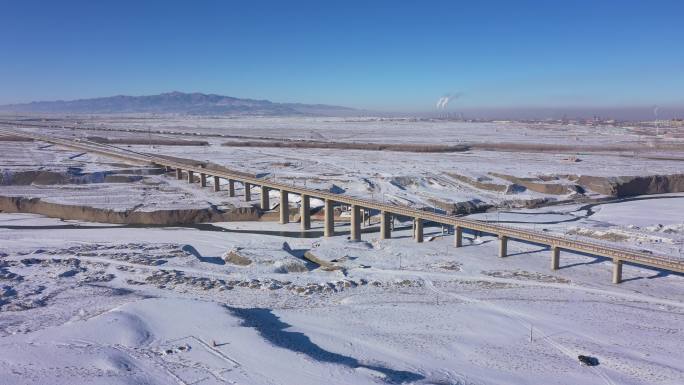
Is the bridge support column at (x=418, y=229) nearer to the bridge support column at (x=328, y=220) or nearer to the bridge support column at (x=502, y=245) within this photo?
the bridge support column at (x=502, y=245)

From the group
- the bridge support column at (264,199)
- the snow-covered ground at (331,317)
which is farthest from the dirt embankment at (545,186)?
the bridge support column at (264,199)

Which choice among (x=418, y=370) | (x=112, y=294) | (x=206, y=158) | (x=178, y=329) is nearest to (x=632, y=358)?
(x=418, y=370)

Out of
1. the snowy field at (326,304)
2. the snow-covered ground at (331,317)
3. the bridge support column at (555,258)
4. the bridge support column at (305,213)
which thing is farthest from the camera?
the bridge support column at (305,213)

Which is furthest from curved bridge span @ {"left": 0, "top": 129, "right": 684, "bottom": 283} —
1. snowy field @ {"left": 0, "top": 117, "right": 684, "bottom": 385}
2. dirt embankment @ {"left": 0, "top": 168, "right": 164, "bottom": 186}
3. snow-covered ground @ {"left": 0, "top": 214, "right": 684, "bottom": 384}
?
dirt embankment @ {"left": 0, "top": 168, "right": 164, "bottom": 186}

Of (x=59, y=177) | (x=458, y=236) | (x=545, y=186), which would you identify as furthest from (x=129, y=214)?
(x=545, y=186)

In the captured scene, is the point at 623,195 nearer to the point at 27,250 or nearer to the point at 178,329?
the point at 178,329

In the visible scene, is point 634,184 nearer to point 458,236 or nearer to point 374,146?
point 458,236
